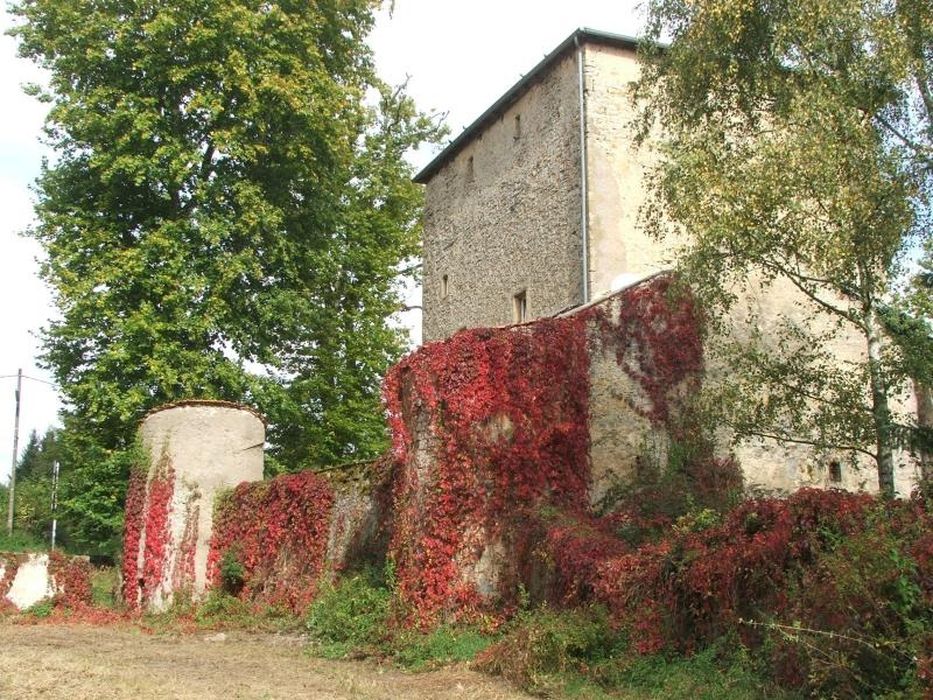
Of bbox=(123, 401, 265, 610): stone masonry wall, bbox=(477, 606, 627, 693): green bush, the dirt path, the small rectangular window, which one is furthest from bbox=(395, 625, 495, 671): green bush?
the small rectangular window

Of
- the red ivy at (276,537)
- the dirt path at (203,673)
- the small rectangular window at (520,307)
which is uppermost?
the small rectangular window at (520,307)

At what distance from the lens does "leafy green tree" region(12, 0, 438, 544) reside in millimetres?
20266

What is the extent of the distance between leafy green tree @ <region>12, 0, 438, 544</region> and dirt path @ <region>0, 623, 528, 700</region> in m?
7.32

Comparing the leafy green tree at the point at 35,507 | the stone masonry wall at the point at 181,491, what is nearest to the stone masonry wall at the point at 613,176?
the stone masonry wall at the point at 181,491

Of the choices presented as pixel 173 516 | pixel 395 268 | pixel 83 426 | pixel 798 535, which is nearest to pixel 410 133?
pixel 395 268

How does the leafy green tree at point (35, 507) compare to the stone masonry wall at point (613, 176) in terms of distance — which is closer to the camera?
the stone masonry wall at point (613, 176)

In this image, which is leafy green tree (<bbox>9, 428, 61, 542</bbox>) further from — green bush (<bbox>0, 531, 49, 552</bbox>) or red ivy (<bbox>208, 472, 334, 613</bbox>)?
red ivy (<bbox>208, 472, 334, 613</bbox>)

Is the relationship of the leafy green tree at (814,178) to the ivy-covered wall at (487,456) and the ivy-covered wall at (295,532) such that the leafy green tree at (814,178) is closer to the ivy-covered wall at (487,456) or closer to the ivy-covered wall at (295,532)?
the ivy-covered wall at (487,456)

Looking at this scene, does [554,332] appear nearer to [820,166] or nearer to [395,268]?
[820,166]

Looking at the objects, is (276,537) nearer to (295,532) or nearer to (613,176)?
(295,532)

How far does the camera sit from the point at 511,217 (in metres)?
21.9

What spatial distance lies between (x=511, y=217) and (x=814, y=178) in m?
10.4

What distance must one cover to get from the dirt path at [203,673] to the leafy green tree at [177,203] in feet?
24.0

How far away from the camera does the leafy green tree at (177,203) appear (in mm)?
20266
